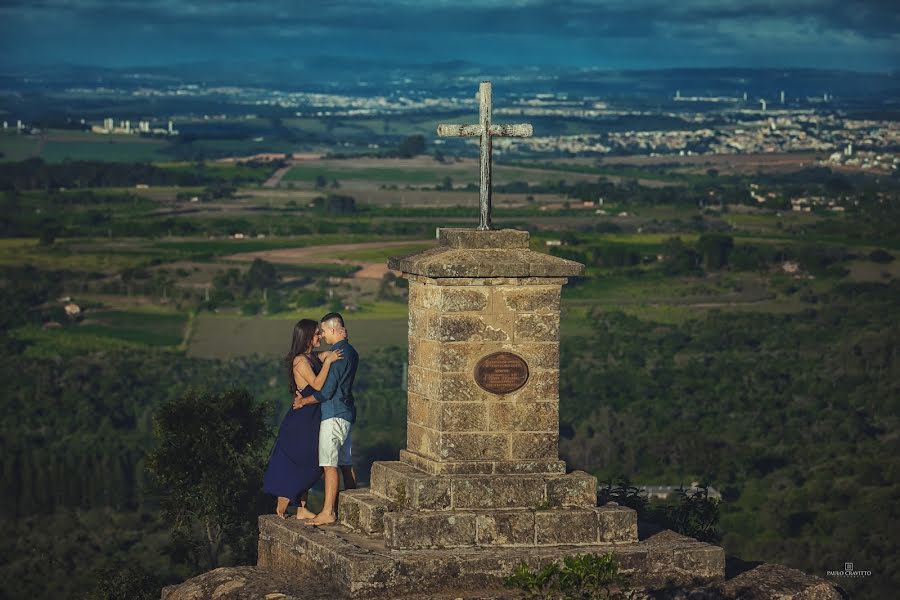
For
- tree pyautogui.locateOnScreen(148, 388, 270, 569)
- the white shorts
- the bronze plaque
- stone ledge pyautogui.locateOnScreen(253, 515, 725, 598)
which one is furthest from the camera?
tree pyautogui.locateOnScreen(148, 388, 270, 569)

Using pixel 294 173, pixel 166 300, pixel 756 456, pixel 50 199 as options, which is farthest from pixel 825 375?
pixel 294 173

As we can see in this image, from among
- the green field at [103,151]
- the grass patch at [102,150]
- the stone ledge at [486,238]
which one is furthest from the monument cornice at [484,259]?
the green field at [103,151]

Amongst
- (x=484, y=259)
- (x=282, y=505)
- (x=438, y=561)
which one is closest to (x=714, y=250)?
(x=282, y=505)

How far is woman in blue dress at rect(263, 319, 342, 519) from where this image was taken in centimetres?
1608

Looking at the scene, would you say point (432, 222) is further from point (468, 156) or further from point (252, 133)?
point (252, 133)

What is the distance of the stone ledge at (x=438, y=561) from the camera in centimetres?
1473

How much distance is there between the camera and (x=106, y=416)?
56719 mm

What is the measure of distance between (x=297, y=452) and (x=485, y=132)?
277 cm

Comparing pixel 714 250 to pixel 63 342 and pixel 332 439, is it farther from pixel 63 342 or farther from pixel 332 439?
pixel 332 439

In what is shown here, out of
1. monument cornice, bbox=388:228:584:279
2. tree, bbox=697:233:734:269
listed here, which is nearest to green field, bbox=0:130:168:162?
tree, bbox=697:233:734:269

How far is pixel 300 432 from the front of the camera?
16172 millimetres

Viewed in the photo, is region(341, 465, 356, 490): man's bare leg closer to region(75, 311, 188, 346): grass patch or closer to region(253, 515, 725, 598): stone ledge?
region(253, 515, 725, 598): stone ledge

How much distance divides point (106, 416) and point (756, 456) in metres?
19.1

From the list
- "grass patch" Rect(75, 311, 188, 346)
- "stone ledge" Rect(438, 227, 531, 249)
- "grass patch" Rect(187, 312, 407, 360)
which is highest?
"stone ledge" Rect(438, 227, 531, 249)
